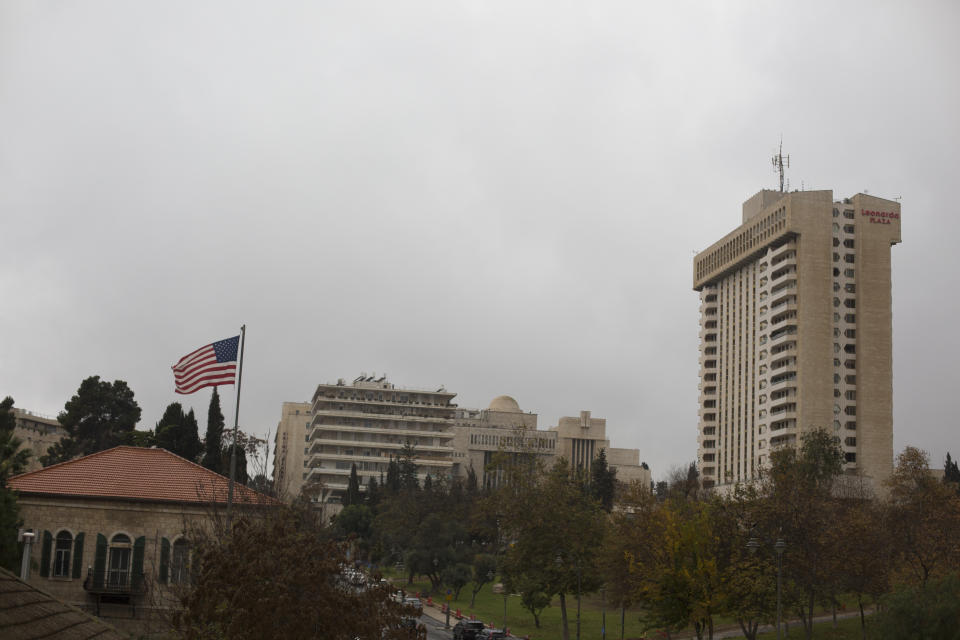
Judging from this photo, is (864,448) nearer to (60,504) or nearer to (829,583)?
(829,583)

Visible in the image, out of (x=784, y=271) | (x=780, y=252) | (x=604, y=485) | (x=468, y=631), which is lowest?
(x=468, y=631)

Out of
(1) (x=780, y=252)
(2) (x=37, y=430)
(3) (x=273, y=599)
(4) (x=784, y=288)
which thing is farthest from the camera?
(2) (x=37, y=430)

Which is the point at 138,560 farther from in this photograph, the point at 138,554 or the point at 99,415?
the point at 99,415

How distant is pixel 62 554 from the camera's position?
4341 centimetres

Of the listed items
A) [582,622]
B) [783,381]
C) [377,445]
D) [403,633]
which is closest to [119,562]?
[403,633]

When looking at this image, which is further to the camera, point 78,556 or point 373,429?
point 373,429

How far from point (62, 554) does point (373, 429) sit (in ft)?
376

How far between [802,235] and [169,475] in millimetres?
89696

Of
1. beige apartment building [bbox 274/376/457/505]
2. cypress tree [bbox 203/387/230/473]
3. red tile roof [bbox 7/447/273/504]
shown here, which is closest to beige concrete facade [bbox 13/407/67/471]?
beige apartment building [bbox 274/376/457/505]

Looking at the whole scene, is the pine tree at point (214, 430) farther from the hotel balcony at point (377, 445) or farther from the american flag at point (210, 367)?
the hotel balcony at point (377, 445)

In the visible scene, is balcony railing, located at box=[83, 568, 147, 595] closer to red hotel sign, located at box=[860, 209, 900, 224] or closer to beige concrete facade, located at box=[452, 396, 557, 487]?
red hotel sign, located at box=[860, 209, 900, 224]

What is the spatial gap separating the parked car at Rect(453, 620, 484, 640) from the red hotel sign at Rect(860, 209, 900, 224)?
83.0 metres

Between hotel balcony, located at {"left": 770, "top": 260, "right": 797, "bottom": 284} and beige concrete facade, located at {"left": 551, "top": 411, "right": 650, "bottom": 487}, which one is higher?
hotel balcony, located at {"left": 770, "top": 260, "right": 797, "bottom": 284}

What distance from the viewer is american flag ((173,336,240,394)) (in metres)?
34.9
